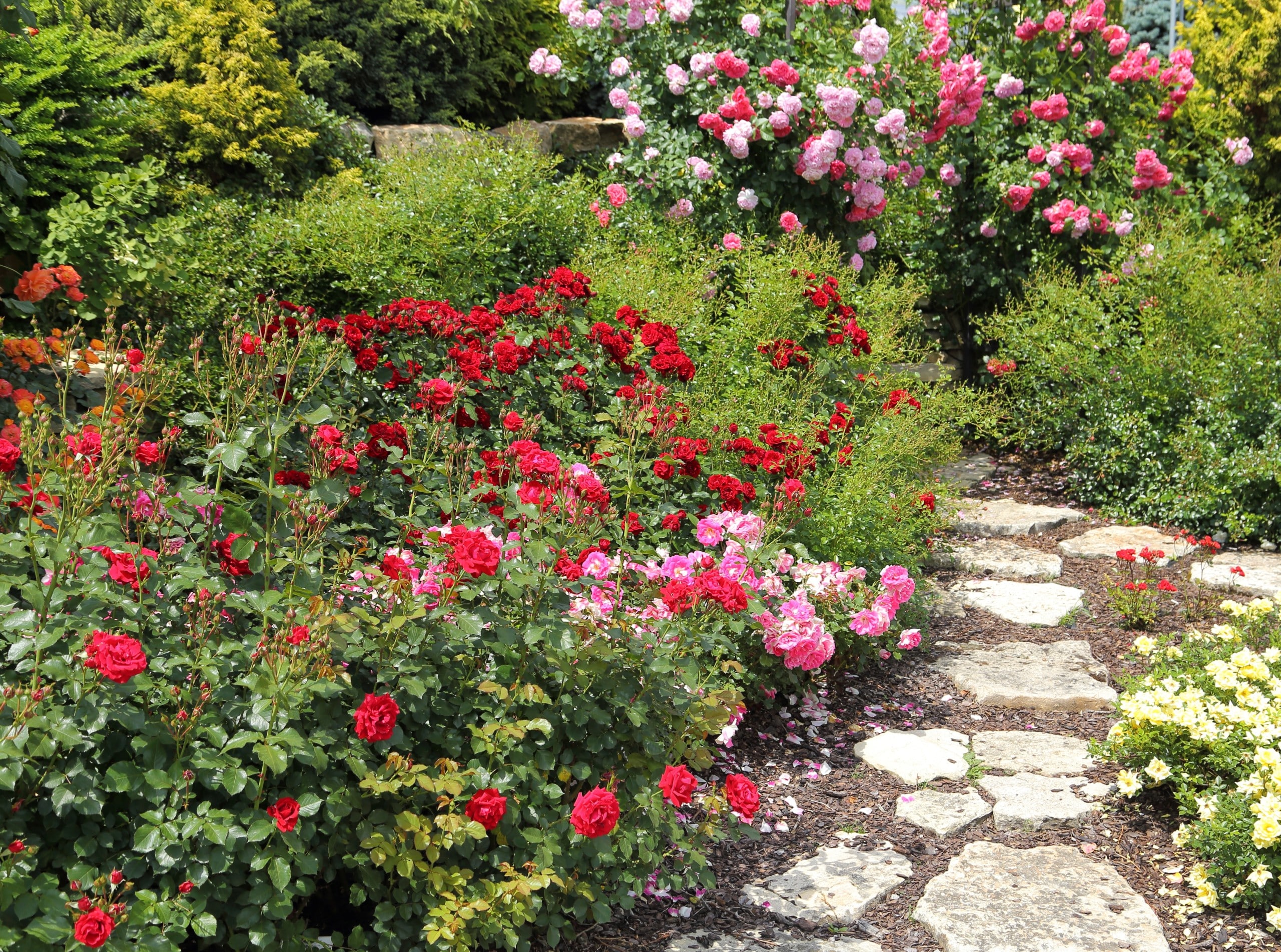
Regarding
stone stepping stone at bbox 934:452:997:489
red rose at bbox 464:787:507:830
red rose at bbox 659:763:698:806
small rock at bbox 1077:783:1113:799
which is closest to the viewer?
red rose at bbox 464:787:507:830

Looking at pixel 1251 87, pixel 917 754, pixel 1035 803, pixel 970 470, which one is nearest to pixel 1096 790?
pixel 1035 803

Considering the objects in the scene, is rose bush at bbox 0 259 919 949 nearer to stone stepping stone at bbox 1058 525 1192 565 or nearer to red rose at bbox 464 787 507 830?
red rose at bbox 464 787 507 830

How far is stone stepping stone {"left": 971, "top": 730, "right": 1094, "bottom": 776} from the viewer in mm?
3074

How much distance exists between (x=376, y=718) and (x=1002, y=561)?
3.77 m

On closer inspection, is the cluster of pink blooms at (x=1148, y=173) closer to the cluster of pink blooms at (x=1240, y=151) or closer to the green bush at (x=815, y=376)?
the cluster of pink blooms at (x=1240, y=151)

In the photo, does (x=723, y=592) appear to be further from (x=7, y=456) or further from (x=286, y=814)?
(x=7, y=456)

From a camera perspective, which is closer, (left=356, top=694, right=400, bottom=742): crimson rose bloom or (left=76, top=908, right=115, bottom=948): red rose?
(left=76, top=908, right=115, bottom=948): red rose

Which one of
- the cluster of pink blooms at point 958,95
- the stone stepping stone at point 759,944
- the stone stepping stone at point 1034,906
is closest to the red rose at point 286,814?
the stone stepping stone at point 759,944

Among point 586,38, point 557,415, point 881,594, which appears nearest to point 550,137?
point 586,38

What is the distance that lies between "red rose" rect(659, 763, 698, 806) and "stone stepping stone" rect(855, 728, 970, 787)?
127 cm

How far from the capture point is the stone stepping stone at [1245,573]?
432 cm

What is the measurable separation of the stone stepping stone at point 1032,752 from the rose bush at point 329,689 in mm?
944

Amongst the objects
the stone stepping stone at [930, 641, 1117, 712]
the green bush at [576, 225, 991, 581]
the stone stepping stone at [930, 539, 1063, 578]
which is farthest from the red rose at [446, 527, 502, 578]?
the stone stepping stone at [930, 539, 1063, 578]

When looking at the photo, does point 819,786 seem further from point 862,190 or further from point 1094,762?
point 862,190
